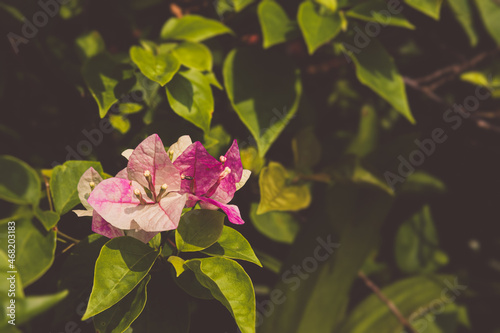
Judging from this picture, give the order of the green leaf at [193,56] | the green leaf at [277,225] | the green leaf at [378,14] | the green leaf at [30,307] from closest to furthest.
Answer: the green leaf at [30,307]
the green leaf at [193,56]
the green leaf at [378,14]
the green leaf at [277,225]

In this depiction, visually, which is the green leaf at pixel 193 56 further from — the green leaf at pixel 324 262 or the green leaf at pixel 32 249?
the green leaf at pixel 324 262

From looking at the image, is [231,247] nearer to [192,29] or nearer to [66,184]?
[66,184]

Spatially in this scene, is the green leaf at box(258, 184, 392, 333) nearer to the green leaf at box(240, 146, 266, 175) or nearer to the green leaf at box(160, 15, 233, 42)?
the green leaf at box(240, 146, 266, 175)

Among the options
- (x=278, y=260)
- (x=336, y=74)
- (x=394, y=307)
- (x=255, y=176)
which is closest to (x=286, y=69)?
(x=255, y=176)

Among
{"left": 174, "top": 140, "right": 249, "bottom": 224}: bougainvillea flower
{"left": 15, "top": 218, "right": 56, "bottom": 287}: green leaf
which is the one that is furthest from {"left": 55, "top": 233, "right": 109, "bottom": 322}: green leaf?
{"left": 174, "top": 140, "right": 249, "bottom": 224}: bougainvillea flower

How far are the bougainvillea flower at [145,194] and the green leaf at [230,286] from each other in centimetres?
7

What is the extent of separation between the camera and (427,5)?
86cm

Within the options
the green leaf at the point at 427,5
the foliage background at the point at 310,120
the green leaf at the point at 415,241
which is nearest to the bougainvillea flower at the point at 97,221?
the foliage background at the point at 310,120

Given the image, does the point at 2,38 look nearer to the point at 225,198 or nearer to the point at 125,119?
the point at 125,119

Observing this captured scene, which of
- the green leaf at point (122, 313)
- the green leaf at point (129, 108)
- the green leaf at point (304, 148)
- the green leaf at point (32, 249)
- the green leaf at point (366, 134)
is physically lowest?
the green leaf at point (366, 134)

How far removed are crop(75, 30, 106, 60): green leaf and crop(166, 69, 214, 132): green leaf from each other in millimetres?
257

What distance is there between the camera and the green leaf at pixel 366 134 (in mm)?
1126

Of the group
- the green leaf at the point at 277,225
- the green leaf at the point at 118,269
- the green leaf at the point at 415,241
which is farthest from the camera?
the green leaf at the point at 415,241

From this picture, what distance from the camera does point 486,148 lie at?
49.6 inches
